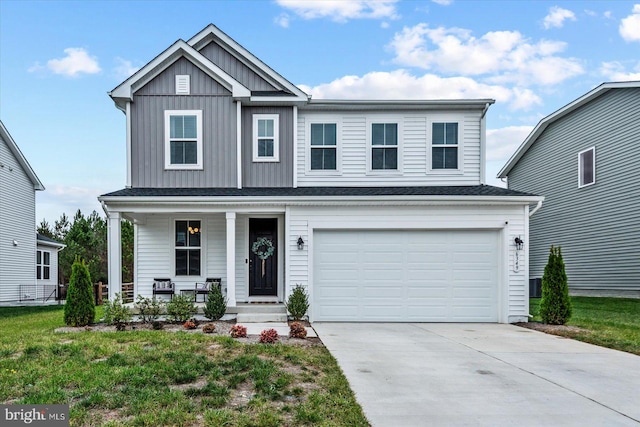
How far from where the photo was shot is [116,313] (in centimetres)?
901

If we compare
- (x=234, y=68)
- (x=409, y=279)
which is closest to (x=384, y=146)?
(x=409, y=279)

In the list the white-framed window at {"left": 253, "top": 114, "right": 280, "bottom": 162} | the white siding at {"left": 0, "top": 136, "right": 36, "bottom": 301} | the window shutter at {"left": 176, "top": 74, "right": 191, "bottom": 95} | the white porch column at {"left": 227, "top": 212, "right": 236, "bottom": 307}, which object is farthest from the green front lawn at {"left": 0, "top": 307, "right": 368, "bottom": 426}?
the white siding at {"left": 0, "top": 136, "right": 36, "bottom": 301}

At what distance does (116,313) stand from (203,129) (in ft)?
16.5

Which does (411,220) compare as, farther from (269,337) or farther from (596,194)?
(596,194)

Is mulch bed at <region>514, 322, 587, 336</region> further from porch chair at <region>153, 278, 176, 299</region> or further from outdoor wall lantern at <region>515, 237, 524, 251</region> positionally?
porch chair at <region>153, 278, 176, 299</region>

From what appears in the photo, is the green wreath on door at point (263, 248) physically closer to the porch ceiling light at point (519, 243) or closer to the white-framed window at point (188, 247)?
the white-framed window at point (188, 247)

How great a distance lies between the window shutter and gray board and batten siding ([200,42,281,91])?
1272 mm

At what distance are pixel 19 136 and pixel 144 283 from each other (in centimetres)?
1370

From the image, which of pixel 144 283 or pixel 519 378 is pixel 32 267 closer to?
pixel 144 283

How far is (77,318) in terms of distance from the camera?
9109mm

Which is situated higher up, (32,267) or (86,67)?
(86,67)

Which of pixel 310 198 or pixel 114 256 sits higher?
pixel 310 198

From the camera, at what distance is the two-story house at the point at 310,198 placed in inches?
408

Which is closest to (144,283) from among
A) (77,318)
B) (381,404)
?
(77,318)
